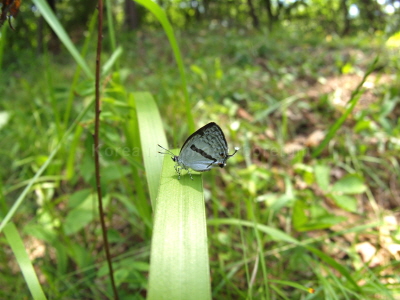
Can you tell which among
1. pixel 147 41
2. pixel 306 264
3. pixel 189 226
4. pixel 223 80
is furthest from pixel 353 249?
pixel 147 41

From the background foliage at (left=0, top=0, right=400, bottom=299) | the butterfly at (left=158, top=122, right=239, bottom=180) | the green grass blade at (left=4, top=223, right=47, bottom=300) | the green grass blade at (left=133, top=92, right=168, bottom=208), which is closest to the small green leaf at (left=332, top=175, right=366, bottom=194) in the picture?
the background foliage at (left=0, top=0, right=400, bottom=299)

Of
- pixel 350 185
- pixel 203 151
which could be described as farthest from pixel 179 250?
pixel 350 185

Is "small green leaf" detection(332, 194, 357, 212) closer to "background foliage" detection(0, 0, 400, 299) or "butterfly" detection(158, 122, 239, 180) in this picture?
"background foliage" detection(0, 0, 400, 299)

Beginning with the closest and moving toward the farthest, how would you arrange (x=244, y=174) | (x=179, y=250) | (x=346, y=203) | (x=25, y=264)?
1. (x=179, y=250)
2. (x=25, y=264)
3. (x=346, y=203)
4. (x=244, y=174)

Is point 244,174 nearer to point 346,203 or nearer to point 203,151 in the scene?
point 346,203

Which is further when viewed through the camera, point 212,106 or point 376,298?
point 212,106

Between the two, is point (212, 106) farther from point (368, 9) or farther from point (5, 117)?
point (368, 9)
